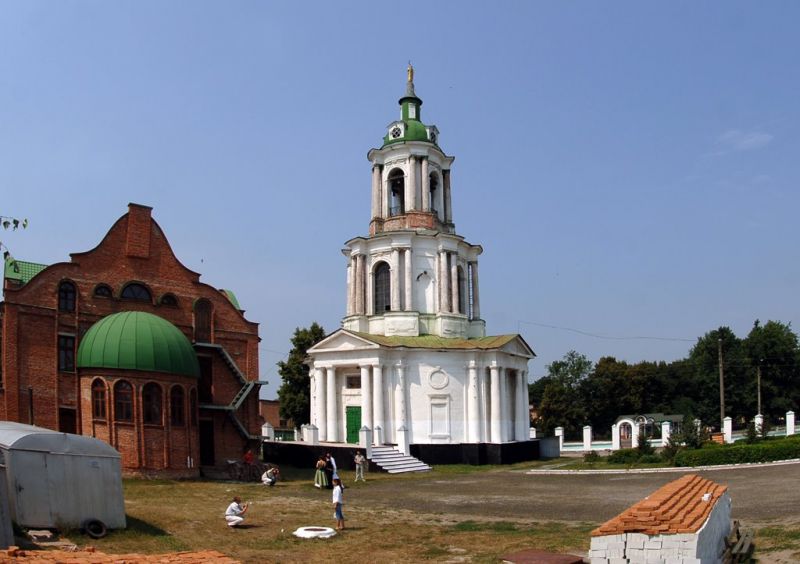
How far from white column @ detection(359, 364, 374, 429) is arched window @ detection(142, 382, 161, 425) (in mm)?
14023

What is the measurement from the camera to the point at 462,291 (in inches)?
1875

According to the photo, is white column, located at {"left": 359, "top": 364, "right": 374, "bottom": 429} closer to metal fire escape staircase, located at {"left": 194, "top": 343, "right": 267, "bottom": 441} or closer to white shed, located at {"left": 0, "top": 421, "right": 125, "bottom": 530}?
metal fire escape staircase, located at {"left": 194, "top": 343, "right": 267, "bottom": 441}

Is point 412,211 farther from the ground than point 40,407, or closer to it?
farther from the ground

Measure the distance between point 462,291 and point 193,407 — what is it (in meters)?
19.8

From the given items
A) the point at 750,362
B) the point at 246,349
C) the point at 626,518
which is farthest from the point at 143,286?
the point at 750,362

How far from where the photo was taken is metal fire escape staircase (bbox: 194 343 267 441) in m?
35.3

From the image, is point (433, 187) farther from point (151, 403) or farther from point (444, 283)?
point (151, 403)

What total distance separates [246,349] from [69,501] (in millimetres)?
19415

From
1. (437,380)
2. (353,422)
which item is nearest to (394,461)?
(353,422)

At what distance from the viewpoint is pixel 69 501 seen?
18359 mm

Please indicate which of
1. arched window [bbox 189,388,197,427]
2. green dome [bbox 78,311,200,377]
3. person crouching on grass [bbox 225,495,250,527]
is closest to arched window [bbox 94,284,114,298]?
green dome [bbox 78,311,200,377]

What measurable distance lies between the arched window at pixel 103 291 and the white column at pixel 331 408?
13968 mm

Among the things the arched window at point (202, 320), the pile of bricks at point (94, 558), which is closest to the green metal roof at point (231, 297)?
the arched window at point (202, 320)

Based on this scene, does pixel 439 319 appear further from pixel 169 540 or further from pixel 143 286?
pixel 169 540
